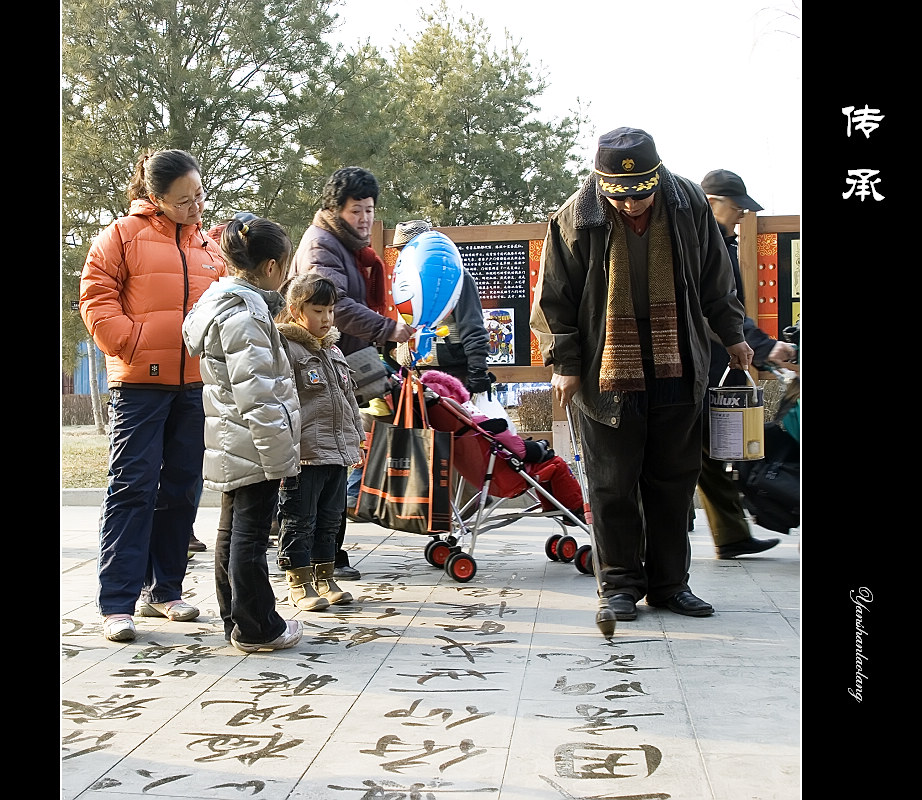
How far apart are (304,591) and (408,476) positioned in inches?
33.7

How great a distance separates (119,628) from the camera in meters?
3.87

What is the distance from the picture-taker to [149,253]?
4.00 m

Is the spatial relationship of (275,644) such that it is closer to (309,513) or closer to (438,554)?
(309,513)

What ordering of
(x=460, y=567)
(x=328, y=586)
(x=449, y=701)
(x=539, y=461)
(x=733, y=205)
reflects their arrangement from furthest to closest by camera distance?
(x=733, y=205)
(x=539, y=461)
(x=460, y=567)
(x=328, y=586)
(x=449, y=701)

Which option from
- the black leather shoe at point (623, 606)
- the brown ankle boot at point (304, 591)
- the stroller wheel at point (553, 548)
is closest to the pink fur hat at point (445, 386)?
the stroller wheel at point (553, 548)

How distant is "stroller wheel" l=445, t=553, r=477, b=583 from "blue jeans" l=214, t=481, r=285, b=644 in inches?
49.8

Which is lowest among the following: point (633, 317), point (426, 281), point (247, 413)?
point (247, 413)

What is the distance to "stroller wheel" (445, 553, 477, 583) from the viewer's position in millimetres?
4906

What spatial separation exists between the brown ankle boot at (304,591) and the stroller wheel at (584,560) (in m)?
1.32

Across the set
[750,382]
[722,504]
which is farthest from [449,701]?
[722,504]

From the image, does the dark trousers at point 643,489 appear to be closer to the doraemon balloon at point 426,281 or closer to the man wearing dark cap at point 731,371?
the man wearing dark cap at point 731,371
